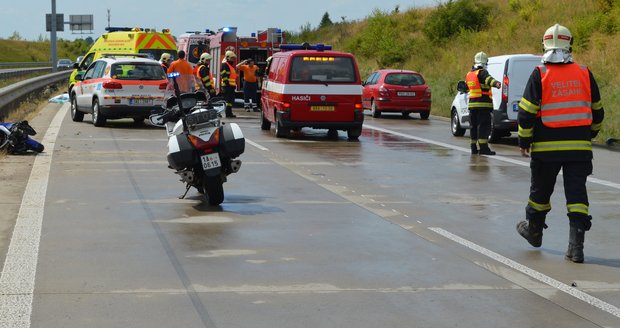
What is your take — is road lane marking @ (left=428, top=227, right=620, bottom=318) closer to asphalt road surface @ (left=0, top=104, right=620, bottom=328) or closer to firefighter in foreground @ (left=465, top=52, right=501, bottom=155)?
asphalt road surface @ (left=0, top=104, right=620, bottom=328)

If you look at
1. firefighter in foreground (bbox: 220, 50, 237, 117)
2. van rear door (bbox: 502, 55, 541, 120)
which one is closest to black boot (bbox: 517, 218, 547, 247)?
van rear door (bbox: 502, 55, 541, 120)

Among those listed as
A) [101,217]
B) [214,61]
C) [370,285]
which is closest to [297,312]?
[370,285]

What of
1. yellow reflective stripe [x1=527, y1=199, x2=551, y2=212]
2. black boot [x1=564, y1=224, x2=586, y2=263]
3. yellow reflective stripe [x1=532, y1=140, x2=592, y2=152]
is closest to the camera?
black boot [x1=564, y1=224, x2=586, y2=263]

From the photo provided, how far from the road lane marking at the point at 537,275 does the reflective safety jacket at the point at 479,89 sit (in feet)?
28.9

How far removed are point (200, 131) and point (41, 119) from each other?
15.7 m

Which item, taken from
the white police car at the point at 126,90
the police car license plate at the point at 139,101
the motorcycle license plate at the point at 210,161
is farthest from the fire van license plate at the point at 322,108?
the motorcycle license plate at the point at 210,161

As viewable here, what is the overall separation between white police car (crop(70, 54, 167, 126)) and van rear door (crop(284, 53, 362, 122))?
3.86 m

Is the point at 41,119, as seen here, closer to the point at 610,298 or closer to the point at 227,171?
the point at 227,171

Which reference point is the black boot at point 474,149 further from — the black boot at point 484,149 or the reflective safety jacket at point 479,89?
the reflective safety jacket at point 479,89

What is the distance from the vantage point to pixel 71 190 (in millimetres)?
12922

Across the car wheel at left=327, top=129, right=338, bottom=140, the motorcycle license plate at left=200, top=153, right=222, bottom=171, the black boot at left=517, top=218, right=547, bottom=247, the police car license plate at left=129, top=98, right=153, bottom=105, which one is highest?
the motorcycle license plate at left=200, top=153, right=222, bottom=171

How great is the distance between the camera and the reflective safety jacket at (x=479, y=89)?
Result: 61.7 feet

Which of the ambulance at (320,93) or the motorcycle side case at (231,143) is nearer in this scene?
the motorcycle side case at (231,143)

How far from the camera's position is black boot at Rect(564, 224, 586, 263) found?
873 centimetres
